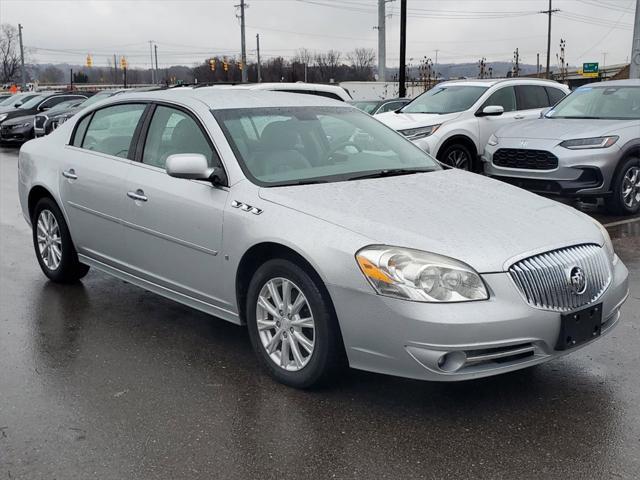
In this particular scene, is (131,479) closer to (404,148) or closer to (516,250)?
(516,250)

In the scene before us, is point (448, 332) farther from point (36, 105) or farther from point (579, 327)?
point (36, 105)

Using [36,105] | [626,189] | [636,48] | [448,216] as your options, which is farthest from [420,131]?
[36,105]

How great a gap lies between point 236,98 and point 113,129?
1.11 metres

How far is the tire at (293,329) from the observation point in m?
3.80

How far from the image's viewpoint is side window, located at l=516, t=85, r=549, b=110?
12335 millimetres

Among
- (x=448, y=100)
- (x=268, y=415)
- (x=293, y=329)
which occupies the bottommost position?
(x=268, y=415)

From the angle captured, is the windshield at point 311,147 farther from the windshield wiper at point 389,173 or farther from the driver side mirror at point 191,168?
the driver side mirror at point 191,168

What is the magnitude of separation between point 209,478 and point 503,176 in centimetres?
732

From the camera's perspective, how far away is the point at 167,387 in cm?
413

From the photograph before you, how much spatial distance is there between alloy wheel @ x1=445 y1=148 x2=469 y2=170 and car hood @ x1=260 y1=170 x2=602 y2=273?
6776 mm

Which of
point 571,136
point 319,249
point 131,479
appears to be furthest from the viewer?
point 571,136

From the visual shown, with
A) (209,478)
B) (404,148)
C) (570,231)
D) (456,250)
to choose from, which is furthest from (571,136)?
(209,478)

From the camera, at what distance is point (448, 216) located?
157 inches

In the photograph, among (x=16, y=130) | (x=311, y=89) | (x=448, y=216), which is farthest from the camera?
(x=16, y=130)
